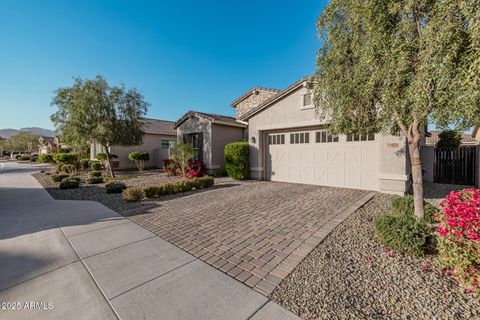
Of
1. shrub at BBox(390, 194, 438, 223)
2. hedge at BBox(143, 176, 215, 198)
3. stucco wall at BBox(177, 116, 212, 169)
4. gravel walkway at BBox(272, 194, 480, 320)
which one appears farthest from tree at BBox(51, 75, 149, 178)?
shrub at BBox(390, 194, 438, 223)

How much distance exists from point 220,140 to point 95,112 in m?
7.64

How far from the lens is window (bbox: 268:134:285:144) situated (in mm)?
10670

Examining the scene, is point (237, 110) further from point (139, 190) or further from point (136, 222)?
point (136, 222)

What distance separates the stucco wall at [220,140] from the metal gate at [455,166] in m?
12.0

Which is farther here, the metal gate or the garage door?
the metal gate

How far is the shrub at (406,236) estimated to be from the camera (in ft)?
10.4

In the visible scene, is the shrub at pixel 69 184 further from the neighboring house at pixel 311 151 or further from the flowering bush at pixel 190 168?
the neighboring house at pixel 311 151

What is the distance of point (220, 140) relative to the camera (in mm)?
13789

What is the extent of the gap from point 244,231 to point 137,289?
90.8 inches

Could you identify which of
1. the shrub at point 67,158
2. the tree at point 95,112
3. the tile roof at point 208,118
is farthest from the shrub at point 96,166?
the tile roof at point 208,118

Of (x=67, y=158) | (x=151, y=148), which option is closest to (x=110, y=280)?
(x=67, y=158)

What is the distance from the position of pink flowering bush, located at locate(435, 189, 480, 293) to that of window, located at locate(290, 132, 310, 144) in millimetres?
7056

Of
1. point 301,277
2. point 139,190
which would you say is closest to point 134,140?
point 139,190

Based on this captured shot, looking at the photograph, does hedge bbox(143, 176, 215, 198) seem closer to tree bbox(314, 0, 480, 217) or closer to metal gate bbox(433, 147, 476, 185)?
tree bbox(314, 0, 480, 217)
